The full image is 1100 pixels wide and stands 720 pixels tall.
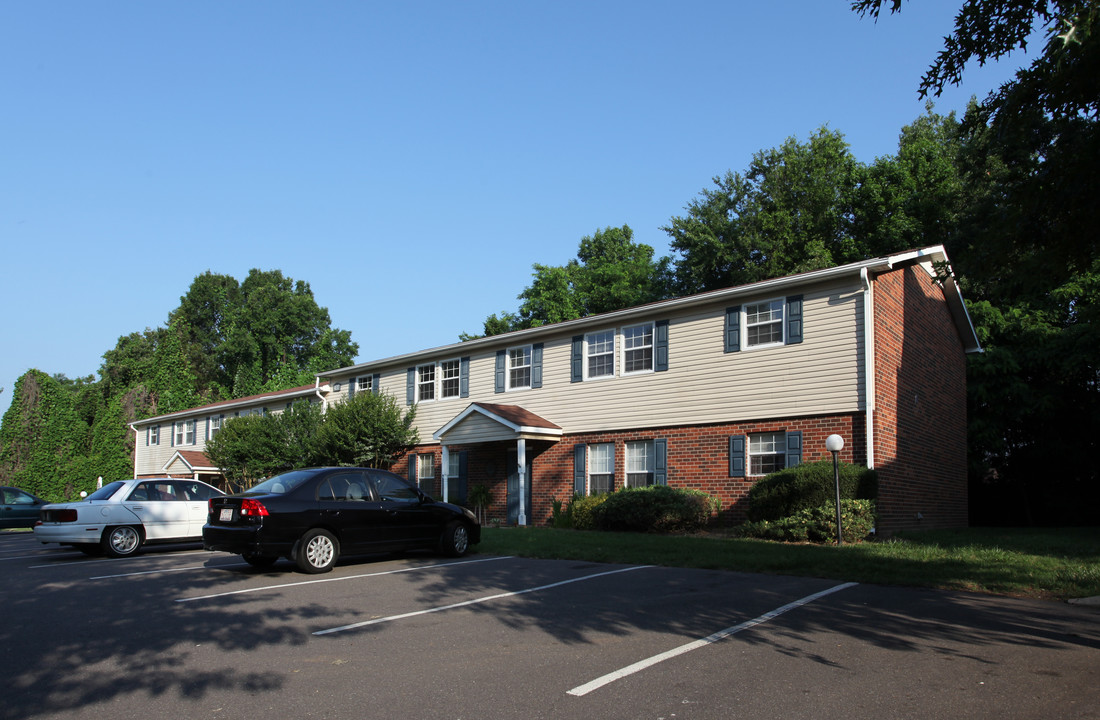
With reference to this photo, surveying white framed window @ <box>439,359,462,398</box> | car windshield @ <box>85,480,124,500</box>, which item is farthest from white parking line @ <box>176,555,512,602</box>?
white framed window @ <box>439,359,462,398</box>

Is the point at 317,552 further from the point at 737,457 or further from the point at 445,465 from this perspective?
the point at 445,465

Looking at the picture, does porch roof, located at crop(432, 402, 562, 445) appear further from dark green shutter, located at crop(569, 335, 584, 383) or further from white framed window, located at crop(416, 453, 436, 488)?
white framed window, located at crop(416, 453, 436, 488)

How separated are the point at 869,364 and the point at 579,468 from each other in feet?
25.6

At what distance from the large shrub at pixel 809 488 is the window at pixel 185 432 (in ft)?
105

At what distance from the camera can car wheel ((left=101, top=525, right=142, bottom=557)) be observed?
1436cm

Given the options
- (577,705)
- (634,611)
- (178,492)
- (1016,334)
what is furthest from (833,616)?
(1016,334)

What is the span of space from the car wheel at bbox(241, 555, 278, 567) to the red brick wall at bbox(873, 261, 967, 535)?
11.2 meters

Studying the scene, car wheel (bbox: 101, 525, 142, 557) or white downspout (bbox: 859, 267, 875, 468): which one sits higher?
white downspout (bbox: 859, 267, 875, 468)

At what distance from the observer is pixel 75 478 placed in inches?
1695

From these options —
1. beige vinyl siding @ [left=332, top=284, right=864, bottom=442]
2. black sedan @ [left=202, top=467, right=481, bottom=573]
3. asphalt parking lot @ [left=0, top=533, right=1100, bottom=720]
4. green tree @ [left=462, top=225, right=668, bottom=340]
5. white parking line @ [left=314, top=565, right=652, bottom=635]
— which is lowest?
white parking line @ [left=314, top=565, right=652, bottom=635]

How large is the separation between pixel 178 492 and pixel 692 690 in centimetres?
1305

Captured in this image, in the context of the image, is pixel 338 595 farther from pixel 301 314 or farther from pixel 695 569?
pixel 301 314

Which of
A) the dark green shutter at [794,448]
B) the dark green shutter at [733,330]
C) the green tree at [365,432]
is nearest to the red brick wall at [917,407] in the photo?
the dark green shutter at [794,448]

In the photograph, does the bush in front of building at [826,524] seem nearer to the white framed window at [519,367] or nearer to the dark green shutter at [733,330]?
the dark green shutter at [733,330]
